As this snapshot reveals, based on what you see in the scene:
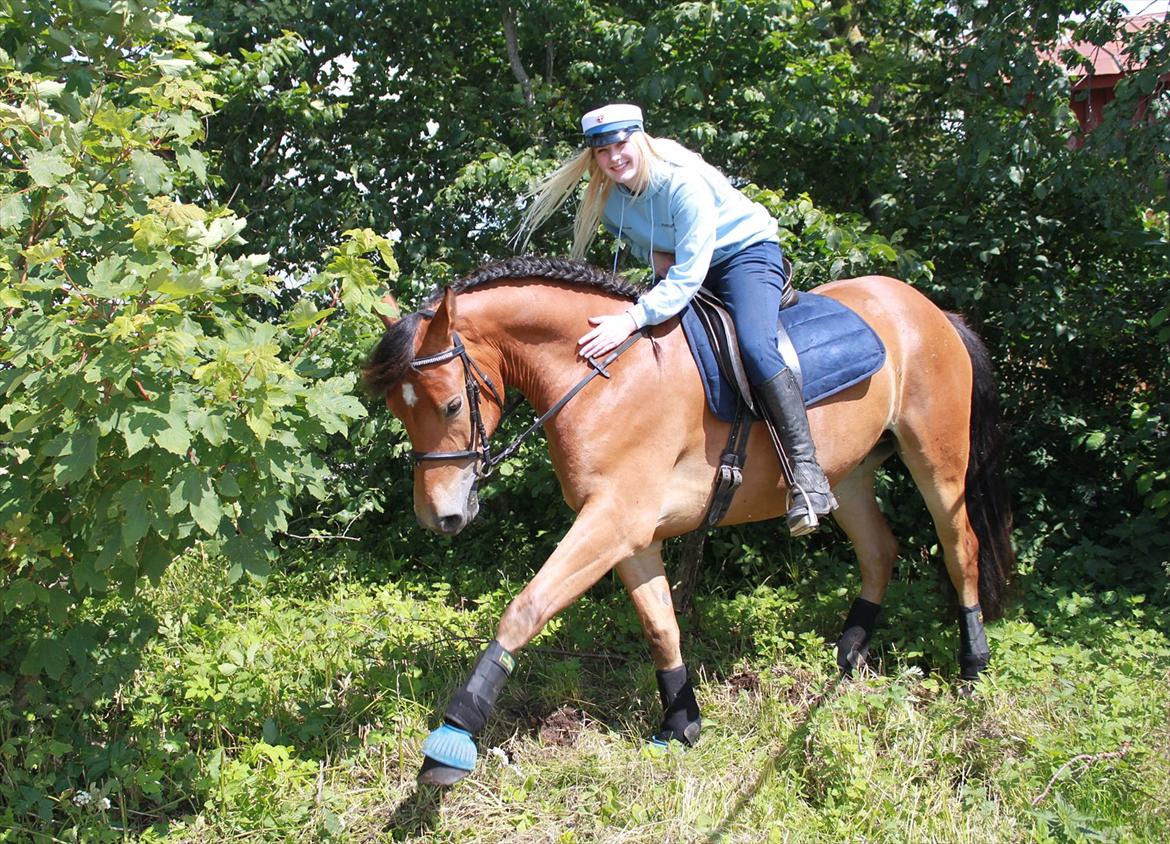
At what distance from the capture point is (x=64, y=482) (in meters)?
2.84

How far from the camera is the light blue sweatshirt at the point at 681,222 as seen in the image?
→ 3.83m

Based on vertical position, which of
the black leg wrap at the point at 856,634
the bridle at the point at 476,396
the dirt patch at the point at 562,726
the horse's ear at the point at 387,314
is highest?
the horse's ear at the point at 387,314

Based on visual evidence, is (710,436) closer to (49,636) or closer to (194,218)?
(194,218)

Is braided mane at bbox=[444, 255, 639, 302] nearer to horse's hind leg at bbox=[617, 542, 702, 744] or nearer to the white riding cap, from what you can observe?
the white riding cap

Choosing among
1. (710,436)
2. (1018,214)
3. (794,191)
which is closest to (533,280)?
(710,436)

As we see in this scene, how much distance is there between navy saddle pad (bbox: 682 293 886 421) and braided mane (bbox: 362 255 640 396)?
37cm

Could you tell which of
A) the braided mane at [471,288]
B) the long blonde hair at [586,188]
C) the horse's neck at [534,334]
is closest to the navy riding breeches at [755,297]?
the braided mane at [471,288]

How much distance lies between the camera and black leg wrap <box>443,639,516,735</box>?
329 cm

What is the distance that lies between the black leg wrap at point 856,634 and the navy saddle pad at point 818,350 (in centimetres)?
124

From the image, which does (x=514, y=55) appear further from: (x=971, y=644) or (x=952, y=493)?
(x=971, y=644)

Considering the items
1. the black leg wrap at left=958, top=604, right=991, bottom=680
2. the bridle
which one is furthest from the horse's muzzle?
the black leg wrap at left=958, top=604, right=991, bottom=680

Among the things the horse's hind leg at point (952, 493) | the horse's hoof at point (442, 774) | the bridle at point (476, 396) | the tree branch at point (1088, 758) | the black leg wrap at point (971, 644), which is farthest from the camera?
the horse's hind leg at point (952, 493)

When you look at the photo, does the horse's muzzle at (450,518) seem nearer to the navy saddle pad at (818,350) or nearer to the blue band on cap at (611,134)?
the navy saddle pad at (818,350)

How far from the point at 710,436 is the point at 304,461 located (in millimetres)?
1594
